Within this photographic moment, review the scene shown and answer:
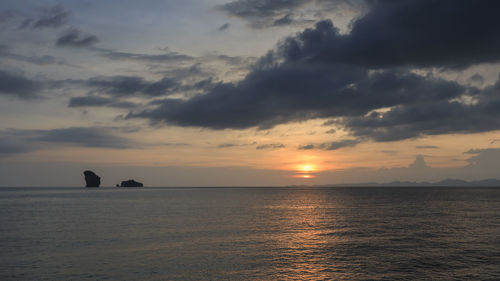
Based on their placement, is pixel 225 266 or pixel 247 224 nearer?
pixel 225 266

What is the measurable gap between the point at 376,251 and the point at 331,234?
46.6ft

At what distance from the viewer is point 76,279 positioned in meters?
30.3

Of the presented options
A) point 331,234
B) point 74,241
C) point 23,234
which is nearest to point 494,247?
point 331,234

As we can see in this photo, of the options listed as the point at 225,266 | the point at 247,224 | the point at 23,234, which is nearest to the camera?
the point at 225,266

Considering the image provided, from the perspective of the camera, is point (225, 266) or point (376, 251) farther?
point (376, 251)

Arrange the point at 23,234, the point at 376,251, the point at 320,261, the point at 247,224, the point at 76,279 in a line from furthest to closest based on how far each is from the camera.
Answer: the point at 247,224 → the point at 23,234 → the point at 376,251 → the point at 320,261 → the point at 76,279

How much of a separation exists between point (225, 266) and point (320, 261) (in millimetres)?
10139

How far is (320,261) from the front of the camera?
37.8 metres

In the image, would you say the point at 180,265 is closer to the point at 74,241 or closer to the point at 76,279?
the point at 76,279

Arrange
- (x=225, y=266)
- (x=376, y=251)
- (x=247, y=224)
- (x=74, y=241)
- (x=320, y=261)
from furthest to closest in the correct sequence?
(x=247, y=224) < (x=74, y=241) < (x=376, y=251) < (x=320, y=261) < (x=225, y=266)

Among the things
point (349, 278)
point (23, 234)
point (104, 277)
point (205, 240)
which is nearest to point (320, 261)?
point (349, 278)

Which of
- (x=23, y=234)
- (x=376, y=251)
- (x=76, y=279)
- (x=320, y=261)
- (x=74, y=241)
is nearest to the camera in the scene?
(x=76, y=279)

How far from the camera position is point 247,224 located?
69.2m

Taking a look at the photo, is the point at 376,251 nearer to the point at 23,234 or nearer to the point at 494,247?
the point at 494,247
